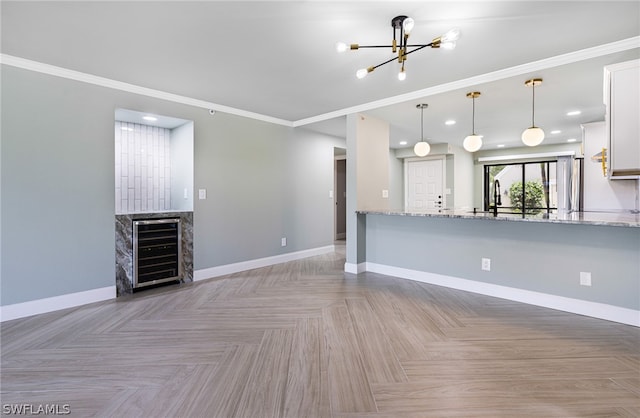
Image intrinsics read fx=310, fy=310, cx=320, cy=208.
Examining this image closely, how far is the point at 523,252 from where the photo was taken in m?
3.33

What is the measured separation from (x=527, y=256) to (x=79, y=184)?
4804mm

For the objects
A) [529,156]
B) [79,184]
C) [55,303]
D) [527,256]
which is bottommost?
[55,303]

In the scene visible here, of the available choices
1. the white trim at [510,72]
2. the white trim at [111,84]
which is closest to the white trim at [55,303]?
the white trim at [111,84]

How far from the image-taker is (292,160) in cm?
548

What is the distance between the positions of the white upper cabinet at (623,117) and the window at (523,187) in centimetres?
541

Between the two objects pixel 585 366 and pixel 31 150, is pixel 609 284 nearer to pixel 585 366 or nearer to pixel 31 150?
pixel 585 366

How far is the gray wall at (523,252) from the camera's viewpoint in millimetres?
2779

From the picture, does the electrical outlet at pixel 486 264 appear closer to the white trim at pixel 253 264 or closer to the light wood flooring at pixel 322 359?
the light wood flooring at pixel 322 359

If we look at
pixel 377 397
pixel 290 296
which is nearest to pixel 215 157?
pixel 290 296

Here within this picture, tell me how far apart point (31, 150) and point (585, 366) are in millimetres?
4896

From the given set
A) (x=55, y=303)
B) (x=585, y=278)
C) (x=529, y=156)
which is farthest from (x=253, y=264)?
(x=529, y=156)

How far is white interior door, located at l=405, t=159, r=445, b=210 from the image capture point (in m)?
7.66

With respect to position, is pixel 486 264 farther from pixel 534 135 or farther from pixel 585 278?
pixel 534 135

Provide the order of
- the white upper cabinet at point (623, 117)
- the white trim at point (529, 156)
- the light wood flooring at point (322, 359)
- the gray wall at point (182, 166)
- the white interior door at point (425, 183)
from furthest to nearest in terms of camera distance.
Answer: the white interior door at point (425, 183)
the white trim at point (529, 156)
the gray wall at point (182, 166)
the white upper cabinet at point (623, 117)
the light wood flooring at point (322, 359)
